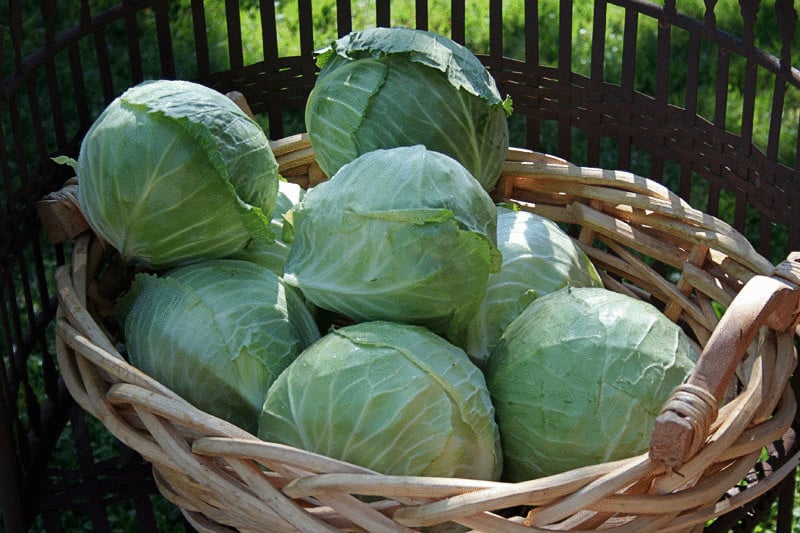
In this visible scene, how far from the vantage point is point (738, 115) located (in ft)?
10.1

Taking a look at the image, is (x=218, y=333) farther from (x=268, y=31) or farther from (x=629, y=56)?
(x=629, y=56)

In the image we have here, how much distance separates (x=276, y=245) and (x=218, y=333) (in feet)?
0.98

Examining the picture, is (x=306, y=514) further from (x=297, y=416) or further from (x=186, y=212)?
(x=186, y=212)

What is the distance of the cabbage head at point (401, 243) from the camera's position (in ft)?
4.16

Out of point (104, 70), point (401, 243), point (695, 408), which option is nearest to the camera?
point (695, 408)

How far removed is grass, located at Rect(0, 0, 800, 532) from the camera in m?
3.06

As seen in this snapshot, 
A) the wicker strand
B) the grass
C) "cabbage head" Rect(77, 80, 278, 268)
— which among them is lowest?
the grass

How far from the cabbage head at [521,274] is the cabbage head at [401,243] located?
79 millimetres

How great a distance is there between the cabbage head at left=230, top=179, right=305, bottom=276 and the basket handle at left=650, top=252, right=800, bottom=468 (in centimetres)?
75

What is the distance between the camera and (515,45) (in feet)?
10.9

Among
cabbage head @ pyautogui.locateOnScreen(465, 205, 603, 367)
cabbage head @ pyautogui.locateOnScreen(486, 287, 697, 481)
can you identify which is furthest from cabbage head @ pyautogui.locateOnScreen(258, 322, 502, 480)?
cabbage head @ pyautogui.locateOnScreen(465, 205, 603, 367)

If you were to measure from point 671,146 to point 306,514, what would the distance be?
1143 millimetres

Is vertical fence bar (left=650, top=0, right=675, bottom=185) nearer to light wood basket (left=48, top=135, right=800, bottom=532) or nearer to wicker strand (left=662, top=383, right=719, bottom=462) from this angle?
light wood basket (left=48, top=135, right=800, bottom=532)

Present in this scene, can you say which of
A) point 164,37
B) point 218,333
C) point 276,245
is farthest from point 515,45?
point 218,333
